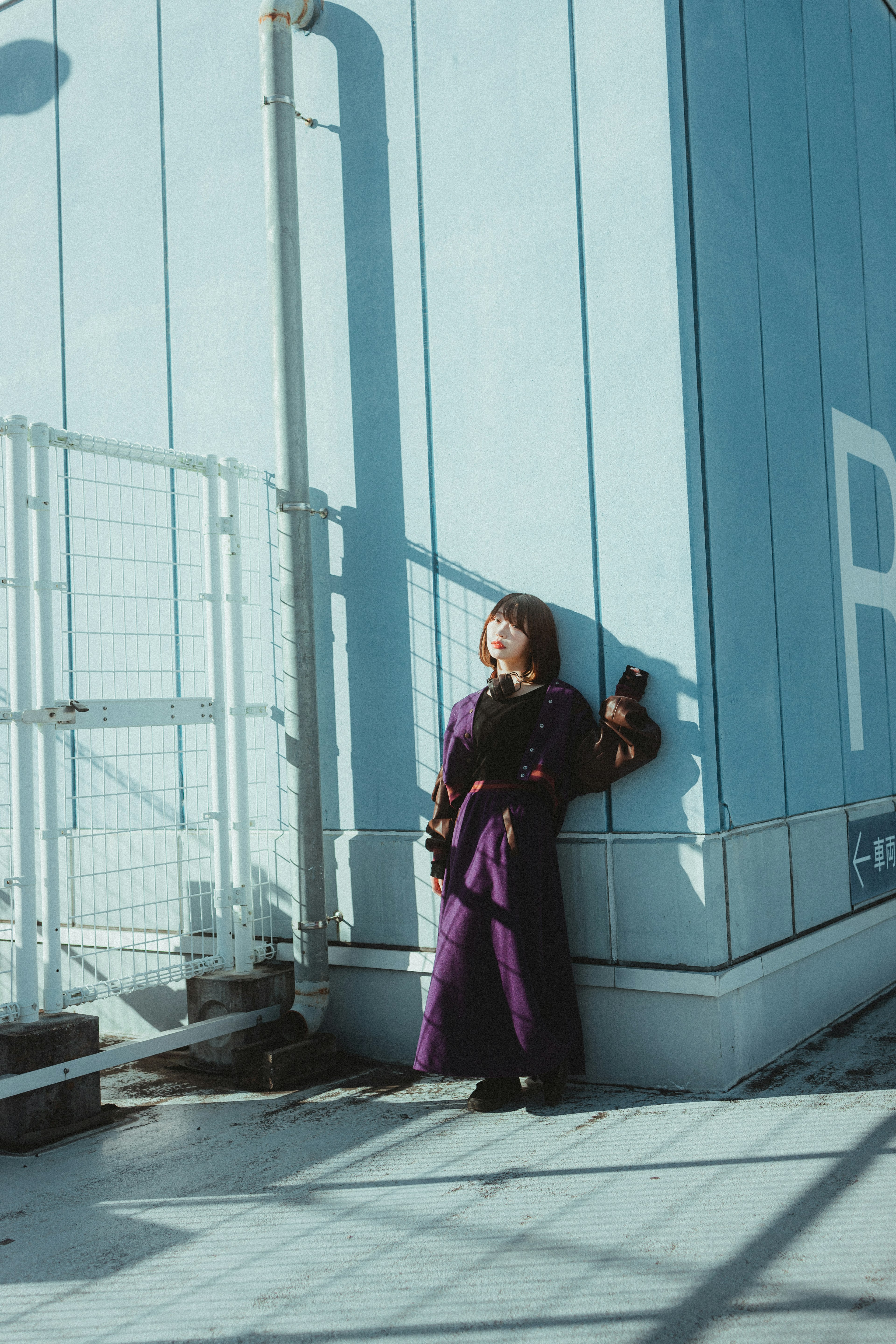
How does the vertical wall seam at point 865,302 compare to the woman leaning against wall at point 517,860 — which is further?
the vertical wall seam at point 865,302

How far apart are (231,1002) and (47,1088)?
2.18 feet

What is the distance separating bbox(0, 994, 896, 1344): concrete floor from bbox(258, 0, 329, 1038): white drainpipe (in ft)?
1.78

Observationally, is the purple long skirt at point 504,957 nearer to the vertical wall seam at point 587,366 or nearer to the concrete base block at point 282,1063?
the vertical wall seam at point 587,366

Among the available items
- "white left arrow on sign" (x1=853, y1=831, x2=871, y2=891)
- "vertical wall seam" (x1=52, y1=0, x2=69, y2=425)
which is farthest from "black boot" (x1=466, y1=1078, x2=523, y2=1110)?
"vertical wall seam" (x1=52, y1=0, x2=69, y2=425)

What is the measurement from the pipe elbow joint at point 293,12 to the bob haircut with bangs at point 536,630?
217 centimetres

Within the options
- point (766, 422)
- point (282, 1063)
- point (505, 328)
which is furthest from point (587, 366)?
point (282, 1063)

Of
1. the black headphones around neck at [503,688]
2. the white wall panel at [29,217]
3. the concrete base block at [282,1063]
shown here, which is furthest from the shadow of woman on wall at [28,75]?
the concrete base block at [282,1063]

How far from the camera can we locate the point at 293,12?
4012mm

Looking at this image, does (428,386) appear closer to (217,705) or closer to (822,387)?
(217,705)

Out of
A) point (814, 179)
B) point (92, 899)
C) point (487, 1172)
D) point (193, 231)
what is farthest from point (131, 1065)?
point (814, 179)

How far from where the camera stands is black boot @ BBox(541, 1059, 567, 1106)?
10.7 feet

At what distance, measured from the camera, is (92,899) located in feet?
14.6

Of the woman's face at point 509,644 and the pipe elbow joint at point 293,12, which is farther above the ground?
the pipe elbow joint at point 293,12

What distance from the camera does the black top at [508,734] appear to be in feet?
11.3
